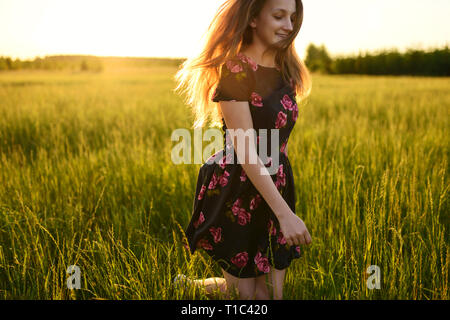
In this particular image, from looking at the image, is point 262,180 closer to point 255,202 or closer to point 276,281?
point 255,202

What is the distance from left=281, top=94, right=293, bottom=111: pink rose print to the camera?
4.17 feet

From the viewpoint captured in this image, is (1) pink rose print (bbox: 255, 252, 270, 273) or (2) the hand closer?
(2) the hand

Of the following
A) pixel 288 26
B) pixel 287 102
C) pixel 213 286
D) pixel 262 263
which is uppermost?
pixel 288 26

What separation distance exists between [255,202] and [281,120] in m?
0.33

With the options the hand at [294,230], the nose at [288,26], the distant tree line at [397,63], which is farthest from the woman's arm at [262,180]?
the distant tree line at [397,63]

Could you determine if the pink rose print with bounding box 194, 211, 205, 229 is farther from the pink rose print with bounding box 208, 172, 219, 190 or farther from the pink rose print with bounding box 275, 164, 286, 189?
the pink rose print with bounding box 275, 164, 286, 189

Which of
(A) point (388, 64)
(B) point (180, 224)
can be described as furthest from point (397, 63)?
(B) point (180, 224)

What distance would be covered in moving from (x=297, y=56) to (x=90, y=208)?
1.52m

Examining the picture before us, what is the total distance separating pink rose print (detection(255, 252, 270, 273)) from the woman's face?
80 centimetres

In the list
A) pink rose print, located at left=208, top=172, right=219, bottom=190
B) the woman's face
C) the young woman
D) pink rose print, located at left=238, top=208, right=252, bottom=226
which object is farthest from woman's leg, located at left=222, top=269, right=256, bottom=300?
the woman's face

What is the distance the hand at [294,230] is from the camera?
44.4 inches

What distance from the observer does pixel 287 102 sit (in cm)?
128

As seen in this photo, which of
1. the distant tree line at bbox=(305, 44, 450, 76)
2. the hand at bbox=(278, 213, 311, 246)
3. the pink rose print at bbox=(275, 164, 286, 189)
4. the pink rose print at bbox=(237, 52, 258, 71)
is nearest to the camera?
the hand at bbox=(278, 213, 311, 246)
